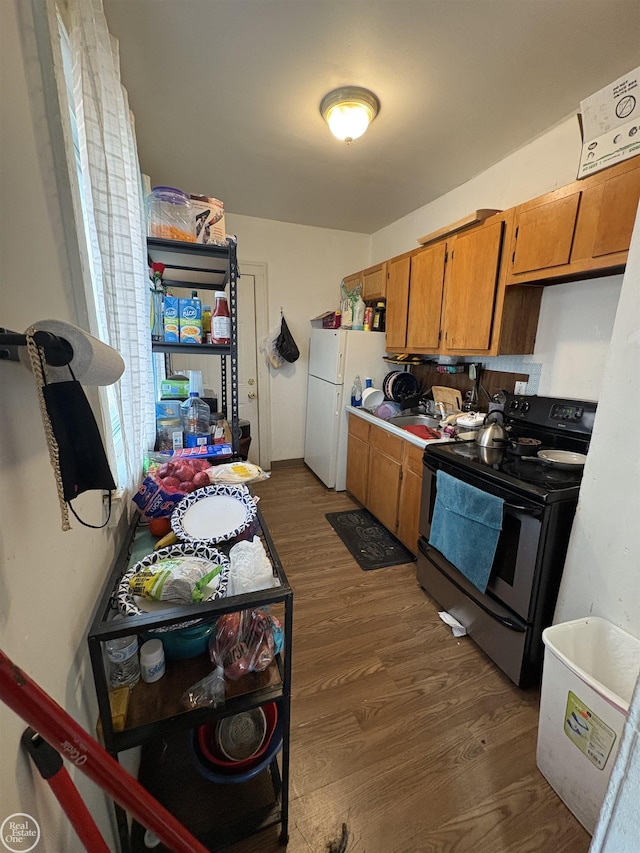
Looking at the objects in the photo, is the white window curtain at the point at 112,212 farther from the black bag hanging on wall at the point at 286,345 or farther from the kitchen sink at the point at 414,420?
the black bag hanging on wall at the point at 286,345

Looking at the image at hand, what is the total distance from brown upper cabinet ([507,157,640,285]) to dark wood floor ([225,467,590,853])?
1.87 m

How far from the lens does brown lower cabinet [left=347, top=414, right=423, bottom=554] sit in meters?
2.27

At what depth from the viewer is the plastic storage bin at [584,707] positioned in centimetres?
97

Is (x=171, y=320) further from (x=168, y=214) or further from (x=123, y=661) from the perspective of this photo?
(x=123, y=661)

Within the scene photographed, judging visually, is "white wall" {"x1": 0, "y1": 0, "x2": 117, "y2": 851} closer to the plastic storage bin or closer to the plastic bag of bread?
the plastic bag of bread

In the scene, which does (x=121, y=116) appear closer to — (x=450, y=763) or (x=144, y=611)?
(x=144, y=611)

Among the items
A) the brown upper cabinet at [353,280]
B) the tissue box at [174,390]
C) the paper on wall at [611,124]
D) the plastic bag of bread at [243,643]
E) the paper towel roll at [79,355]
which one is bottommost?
the plastic bag of bread at [243,643]

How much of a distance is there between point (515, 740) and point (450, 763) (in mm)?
290

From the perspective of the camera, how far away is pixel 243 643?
972mm

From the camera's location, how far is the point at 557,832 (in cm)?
105
